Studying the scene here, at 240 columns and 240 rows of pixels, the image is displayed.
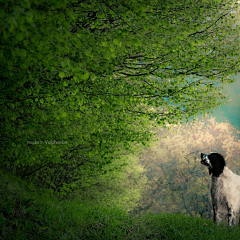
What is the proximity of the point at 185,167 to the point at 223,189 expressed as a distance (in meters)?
24.6

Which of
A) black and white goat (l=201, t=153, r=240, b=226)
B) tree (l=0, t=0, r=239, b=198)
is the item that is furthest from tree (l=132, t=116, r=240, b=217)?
tree (l=0, t=0, r=239, b=198)

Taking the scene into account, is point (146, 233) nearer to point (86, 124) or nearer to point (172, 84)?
point (86, 124)

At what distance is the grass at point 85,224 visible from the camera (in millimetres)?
5637

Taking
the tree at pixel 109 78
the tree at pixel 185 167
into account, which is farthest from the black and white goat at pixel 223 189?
the tree at pixel 185 167

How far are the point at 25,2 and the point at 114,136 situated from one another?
7126 millimetres

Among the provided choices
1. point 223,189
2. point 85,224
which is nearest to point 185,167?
point 223,189

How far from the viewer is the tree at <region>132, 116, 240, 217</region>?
31875mm

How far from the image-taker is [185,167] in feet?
109

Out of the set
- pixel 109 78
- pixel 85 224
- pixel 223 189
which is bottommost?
pixel 85 224

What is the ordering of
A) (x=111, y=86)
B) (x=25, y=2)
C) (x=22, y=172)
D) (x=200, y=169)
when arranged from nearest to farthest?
(x=25, y=2), (x=111, y=86), (x=22, y=172), (x=200, y=169)

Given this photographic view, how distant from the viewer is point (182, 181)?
33625mm

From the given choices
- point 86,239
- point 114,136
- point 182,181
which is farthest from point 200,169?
point 86,239

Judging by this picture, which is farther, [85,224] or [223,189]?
[223,189]

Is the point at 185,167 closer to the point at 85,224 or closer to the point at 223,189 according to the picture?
the point at 223,189
